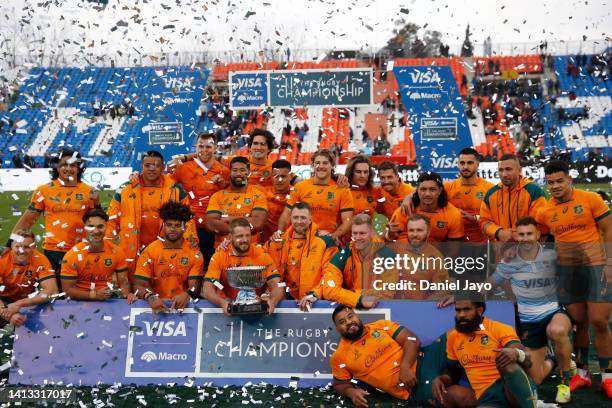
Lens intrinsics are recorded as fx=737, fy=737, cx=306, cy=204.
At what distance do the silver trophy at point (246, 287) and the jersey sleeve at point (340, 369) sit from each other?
80 cm

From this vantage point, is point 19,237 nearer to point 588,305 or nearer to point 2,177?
point 588,305

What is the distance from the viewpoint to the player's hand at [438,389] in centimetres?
575

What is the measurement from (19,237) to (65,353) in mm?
1323

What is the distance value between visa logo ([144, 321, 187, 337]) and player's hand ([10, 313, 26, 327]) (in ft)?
3.81

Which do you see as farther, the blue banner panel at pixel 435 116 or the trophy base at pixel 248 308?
the blue banner panel at pixel 435 116

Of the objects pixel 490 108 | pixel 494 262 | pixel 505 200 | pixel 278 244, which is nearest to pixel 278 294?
pixel 278 244

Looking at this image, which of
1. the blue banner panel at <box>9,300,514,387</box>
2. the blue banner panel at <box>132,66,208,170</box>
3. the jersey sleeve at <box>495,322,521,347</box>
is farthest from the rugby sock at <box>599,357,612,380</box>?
the blue banner panel at <box>132,66,208,170</box>

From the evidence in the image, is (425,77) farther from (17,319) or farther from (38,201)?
(17,319)

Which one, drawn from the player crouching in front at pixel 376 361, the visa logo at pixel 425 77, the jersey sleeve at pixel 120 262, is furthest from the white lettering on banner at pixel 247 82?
the player crouching in front at pixel 376 361

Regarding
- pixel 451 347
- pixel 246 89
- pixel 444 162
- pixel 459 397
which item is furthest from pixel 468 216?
pixel 246 89

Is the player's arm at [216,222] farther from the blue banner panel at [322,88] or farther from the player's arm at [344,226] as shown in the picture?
the blue banner panel at [322,88]

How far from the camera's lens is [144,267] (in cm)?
719

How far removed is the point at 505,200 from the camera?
744cm

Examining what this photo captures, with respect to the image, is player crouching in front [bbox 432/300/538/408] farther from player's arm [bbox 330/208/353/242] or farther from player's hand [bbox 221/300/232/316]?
player's arm [bbox 330/208/353/242]
